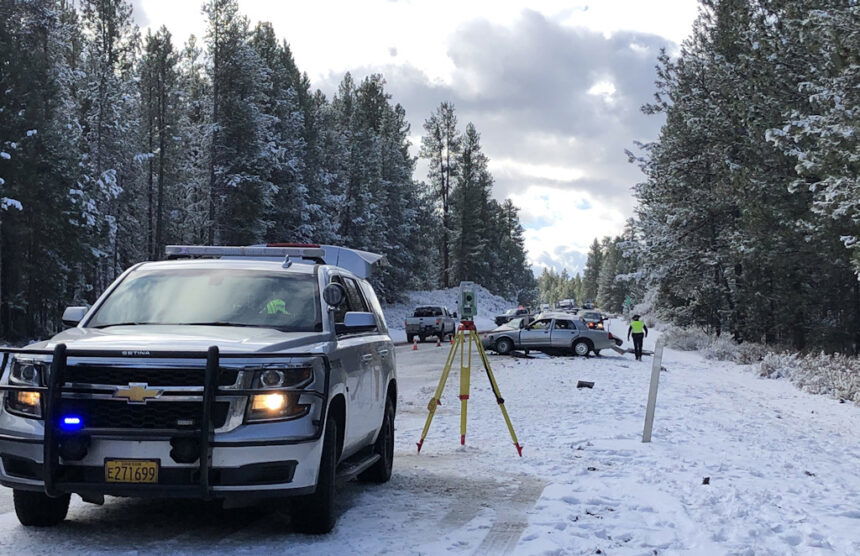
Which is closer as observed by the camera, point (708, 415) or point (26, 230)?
point (708, 415)

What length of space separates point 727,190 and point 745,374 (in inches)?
360

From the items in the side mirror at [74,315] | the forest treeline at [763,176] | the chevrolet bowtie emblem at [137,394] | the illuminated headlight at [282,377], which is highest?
the forest treeline at [763,176]

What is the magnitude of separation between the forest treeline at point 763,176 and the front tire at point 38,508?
16.2m

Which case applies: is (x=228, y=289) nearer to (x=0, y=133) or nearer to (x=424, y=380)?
(x=424, y=380)

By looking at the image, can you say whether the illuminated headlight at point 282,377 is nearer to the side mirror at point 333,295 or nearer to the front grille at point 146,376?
the front grille at point 146,376

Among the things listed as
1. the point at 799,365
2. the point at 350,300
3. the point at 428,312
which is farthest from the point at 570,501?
the point at 428,312

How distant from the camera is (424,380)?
20422mm

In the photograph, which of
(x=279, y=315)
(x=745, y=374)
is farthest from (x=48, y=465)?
(x=745, y=374)

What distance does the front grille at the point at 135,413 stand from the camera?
502 cm

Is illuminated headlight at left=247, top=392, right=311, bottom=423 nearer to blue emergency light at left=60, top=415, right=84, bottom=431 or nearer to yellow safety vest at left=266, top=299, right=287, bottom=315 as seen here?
blue emergency light at left=60, top=415, right=84, bottom=431

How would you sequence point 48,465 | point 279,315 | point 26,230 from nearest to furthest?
point 48,465, point 279,315, point 26,230

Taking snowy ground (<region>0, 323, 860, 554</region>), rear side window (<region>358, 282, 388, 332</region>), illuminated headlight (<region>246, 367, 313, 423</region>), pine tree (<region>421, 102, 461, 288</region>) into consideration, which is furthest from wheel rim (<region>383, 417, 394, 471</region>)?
pine tree (<region>421, 102, 461, 288</region>)

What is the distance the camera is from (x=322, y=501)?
18.3 feet

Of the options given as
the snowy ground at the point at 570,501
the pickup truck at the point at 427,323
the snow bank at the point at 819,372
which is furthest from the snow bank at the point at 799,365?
the pickup truck at the point at 427,323
